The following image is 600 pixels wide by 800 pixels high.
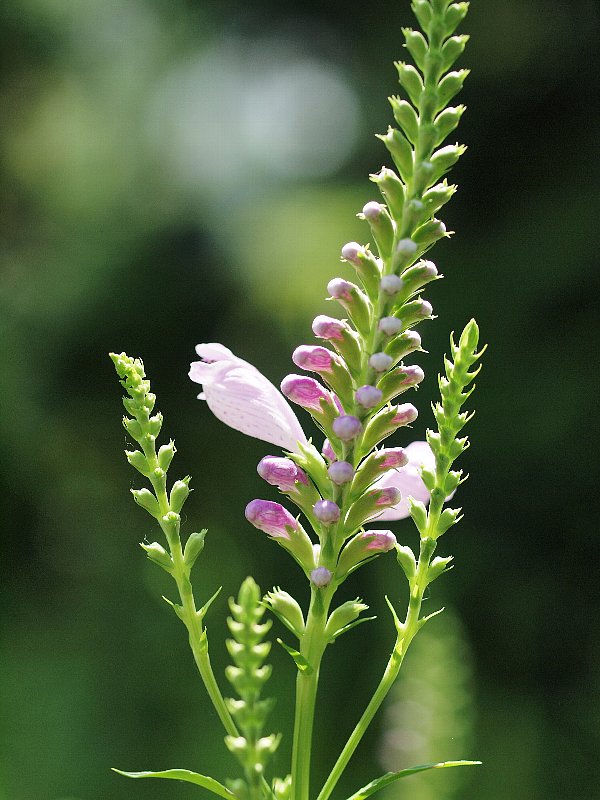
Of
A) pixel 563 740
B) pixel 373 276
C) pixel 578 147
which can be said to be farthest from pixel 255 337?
pixel 373 276

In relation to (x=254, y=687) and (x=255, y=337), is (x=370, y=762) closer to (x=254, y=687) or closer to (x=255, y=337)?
(x=255, y=337)

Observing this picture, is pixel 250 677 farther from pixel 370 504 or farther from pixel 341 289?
pixel 341 289

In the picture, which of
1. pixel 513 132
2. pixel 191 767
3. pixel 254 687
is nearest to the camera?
pixel 254 687

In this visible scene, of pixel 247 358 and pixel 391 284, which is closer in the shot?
pixel 391 284

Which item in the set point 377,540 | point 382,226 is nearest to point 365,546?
point 377,540

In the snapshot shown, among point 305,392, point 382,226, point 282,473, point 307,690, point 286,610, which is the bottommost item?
point 307,690

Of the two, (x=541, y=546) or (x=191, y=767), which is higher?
(x=541, y=546)

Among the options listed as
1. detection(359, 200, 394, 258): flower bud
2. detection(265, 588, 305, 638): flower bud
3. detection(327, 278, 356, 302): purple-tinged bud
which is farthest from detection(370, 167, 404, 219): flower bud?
detection(265, 588, 305, 638): flower bud

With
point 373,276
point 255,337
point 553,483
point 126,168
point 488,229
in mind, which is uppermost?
point 126,168
